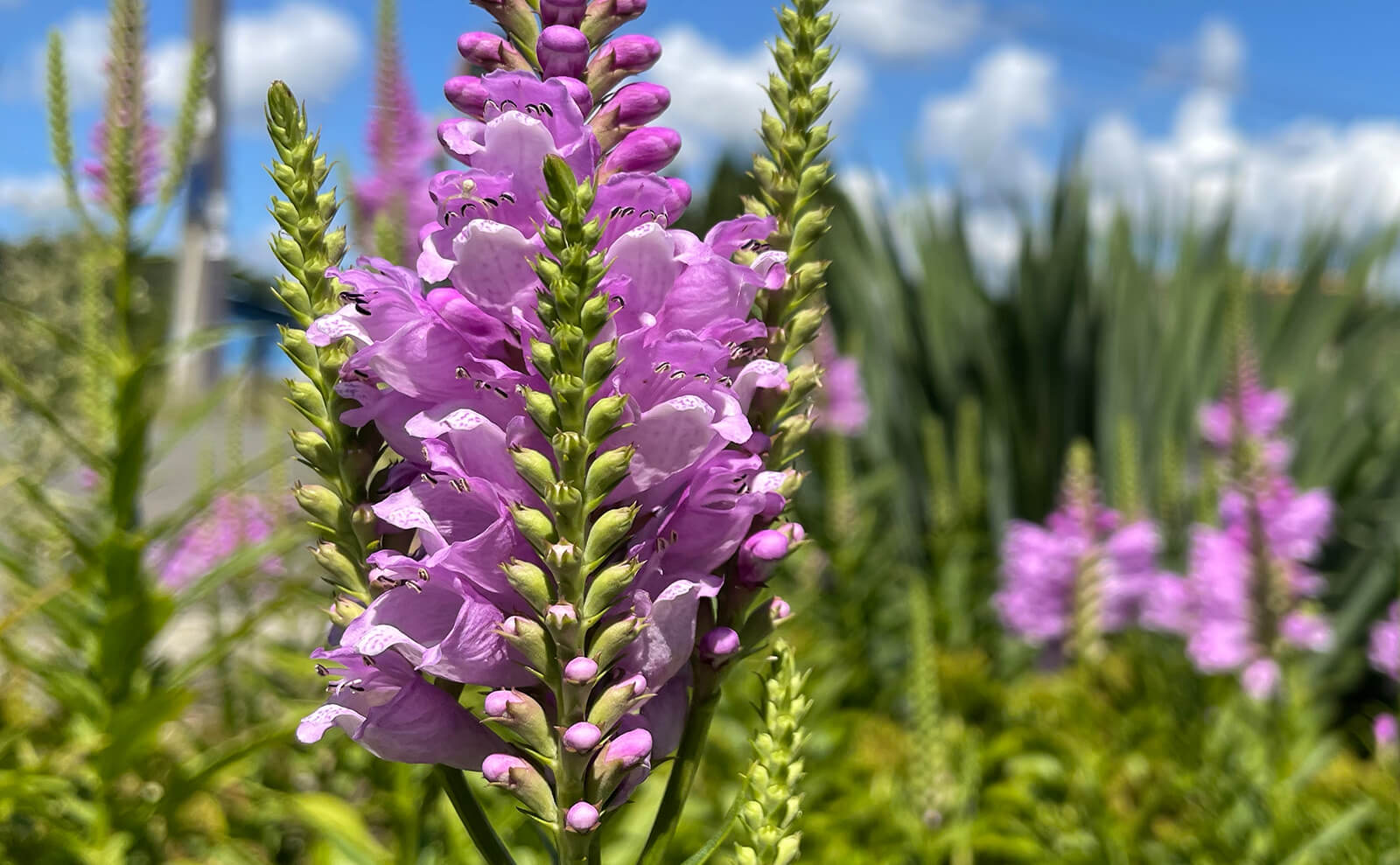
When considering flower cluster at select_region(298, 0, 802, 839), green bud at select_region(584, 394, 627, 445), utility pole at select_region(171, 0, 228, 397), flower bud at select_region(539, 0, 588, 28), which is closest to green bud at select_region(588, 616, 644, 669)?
flower cluster at select_region(298, 0, 802, 839)

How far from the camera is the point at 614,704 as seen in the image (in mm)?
634

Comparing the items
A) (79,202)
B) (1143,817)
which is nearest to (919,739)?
(1143,817)

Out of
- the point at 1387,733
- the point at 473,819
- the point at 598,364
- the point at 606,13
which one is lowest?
the point at 1387,733

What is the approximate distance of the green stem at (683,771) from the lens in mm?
712

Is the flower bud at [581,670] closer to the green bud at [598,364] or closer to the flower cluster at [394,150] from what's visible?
the green bud at [598,364]

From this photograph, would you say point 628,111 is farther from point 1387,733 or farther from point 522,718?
point 1387,733

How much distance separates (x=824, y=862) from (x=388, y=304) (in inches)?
75.6

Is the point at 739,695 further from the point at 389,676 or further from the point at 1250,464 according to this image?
the point at 389,676

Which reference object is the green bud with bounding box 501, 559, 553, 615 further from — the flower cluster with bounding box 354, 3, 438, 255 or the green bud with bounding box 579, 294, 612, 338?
the flower cluster with bounding box 354, 3, 438, 255

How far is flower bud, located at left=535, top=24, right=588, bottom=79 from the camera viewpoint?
702mm

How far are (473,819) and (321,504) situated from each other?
0.24 meters

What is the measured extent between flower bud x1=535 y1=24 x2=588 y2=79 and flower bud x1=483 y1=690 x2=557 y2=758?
1.45 ft

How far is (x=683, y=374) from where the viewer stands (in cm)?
69

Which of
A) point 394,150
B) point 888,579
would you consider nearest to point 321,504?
point 394,150
